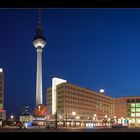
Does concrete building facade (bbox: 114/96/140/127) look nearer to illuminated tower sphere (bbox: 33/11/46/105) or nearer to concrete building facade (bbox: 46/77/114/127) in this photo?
concrete building facade (bbox: 46/77/114/127)

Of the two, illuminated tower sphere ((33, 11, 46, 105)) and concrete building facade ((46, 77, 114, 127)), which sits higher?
illuminated tower sphere ((33, 11, 46, 105))

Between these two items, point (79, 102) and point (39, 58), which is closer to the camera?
point (79, 102)

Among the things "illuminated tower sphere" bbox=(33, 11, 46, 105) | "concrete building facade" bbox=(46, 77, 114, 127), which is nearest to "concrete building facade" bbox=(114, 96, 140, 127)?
"concrete building facade" bbox=(46, 77, 114, 127)

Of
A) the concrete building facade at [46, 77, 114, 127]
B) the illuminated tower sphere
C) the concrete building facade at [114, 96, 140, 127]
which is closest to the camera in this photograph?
the concrete building facade at [46, 77, 114, 127]

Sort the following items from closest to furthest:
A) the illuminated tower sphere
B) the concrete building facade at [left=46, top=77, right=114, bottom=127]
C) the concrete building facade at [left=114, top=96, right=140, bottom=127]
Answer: the concrete building facade at [left=46, top=77, right=114, bottom=127] < the concrete building facade at [left=114, top=96, right=140, bottom=127] < the illuminated tower sphere

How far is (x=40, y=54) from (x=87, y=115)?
3072 cm

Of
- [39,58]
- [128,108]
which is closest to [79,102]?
[128,108]

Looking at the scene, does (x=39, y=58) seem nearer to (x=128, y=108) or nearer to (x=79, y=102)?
(x=128, y=108)

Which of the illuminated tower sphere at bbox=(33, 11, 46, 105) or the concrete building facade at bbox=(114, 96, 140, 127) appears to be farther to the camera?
the illuminated tower sphere at bbox=(33, 11, 46, 105)
